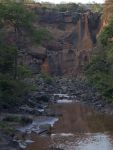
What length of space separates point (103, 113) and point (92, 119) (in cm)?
275

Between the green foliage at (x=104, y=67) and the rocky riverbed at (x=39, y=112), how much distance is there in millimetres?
1404

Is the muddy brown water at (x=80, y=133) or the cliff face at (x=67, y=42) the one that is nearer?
the muddy brown water at (x=80, y=133)

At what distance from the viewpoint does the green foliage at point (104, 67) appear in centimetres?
4723

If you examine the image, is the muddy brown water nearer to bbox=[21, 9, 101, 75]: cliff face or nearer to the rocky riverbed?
the rocky riverbed

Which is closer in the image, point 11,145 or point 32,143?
point 11,145

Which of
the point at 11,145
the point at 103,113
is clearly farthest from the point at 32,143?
the point at 103,113

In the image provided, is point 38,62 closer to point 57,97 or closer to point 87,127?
point 57,97

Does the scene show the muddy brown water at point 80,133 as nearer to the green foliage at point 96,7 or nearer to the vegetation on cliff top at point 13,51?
the vegetation on cliff top at point 13,51

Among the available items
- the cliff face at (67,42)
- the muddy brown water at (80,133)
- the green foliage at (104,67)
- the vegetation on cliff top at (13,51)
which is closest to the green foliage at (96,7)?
the cliff face at (67,42)

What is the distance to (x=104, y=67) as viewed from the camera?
190ft

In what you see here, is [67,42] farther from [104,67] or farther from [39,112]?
[39,112]

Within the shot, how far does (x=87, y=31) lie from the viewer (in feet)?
338

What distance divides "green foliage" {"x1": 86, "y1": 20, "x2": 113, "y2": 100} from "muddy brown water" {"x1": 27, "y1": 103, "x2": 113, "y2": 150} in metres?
2.78

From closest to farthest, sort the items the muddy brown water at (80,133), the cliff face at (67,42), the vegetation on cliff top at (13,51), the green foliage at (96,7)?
the muddy brown water at (80,133) → the vegetation on cliff top at (13,51) → the cliff face at (67,42) → the green foliage at (96,7)
